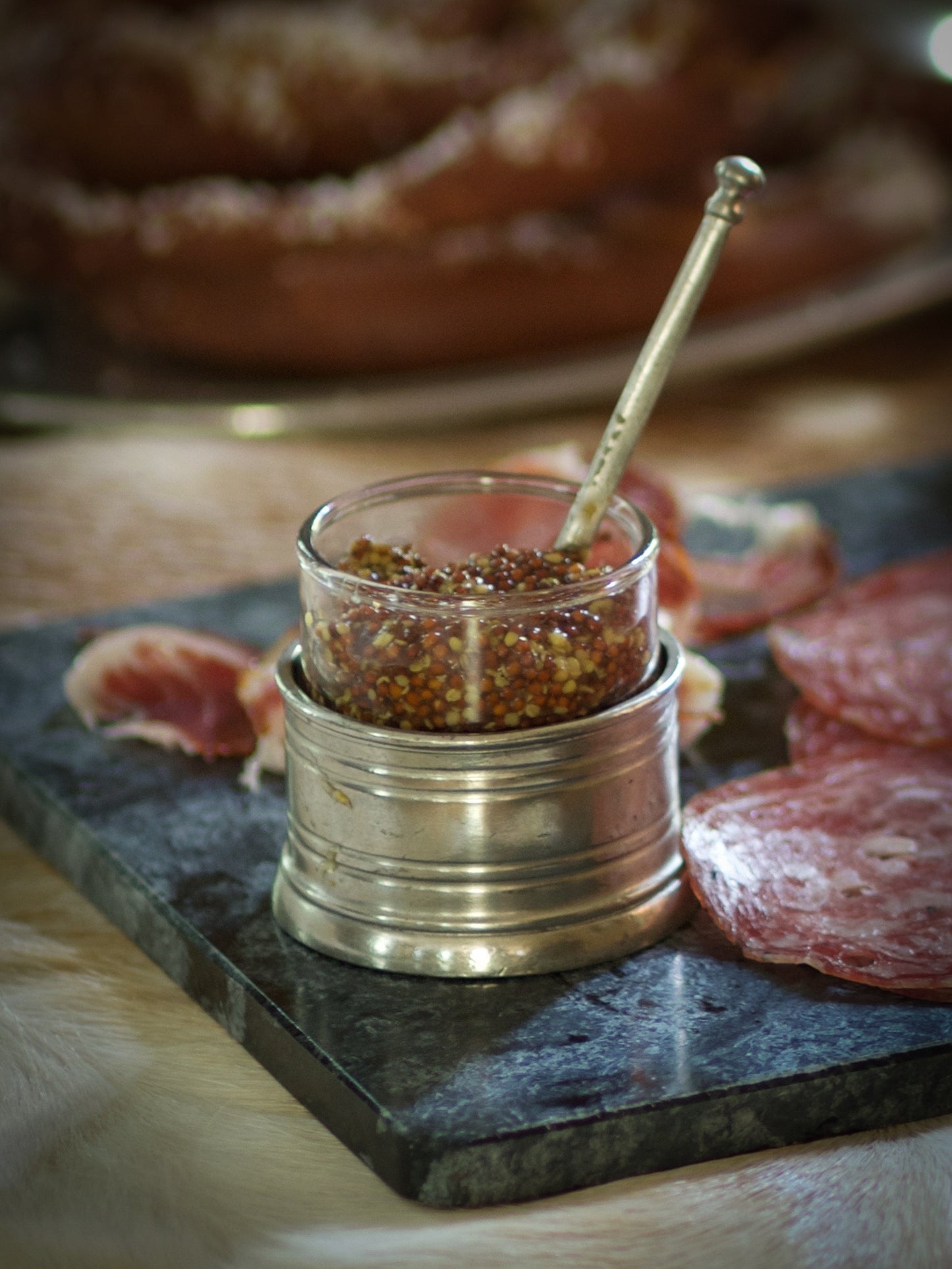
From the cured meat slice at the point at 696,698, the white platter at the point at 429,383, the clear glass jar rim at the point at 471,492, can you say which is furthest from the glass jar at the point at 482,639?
the white platter at the point at 429,383

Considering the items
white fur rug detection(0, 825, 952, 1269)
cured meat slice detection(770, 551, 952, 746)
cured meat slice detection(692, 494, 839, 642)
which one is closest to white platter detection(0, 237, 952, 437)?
cured meat slice detection(692, 494, 839, 642)

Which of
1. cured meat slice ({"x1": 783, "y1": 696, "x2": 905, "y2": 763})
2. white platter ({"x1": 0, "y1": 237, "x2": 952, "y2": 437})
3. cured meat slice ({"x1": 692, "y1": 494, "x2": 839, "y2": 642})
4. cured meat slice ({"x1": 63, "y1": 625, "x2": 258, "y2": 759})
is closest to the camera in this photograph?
cured meat slice ({"x1": 783, "y1": 696, "x2": 905, "y2": 763})

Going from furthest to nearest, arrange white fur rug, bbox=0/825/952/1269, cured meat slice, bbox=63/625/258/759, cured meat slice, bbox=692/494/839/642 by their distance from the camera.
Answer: cured meat slice, bbox=692/494/839/642 < cured meat slice, bbox=63/625/258/759 < white fur rug, bbox=0/825/952/1269

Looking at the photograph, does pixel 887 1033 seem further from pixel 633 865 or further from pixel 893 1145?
pixel 633 865

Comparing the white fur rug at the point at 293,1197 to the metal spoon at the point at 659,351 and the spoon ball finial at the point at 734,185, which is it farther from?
the spoon ball finial at the point at 734,185

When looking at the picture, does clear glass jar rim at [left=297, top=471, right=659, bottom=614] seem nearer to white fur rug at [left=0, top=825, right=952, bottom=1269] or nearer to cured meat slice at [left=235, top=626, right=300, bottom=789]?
cured meat slice at [left=235, top=626, right=300, bottom=789]

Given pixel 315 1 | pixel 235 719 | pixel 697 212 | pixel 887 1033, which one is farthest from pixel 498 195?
pixel 887 1033

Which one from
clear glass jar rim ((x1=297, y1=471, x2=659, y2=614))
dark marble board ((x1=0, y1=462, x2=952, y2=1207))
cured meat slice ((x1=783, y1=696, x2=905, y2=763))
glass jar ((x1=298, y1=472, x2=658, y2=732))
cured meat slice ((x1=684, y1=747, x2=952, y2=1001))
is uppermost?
clear glass jar rim ((x1=297, y1=471, x2=659, y2=614))

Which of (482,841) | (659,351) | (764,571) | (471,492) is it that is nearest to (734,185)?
(659,351)
